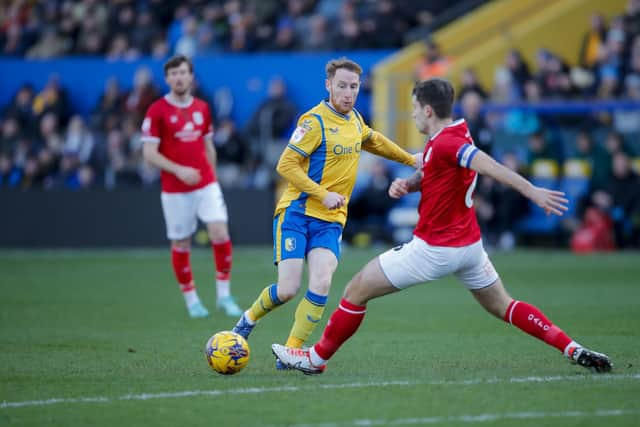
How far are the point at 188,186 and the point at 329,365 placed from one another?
13.8 feet

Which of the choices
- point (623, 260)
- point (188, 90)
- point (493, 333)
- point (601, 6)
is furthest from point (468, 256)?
point (601, 6)

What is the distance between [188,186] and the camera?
39.7ft

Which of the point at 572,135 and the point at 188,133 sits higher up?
the point at 188,133

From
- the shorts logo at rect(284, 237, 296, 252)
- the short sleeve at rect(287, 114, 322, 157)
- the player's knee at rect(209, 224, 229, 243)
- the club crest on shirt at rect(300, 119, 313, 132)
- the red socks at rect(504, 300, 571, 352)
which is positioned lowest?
the player's knee at rect(209, 224, 229, 243)

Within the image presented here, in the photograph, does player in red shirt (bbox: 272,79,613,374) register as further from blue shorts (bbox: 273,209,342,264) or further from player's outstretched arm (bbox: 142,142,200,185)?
player's outstretched arm (bbox: 142,142,200,185)

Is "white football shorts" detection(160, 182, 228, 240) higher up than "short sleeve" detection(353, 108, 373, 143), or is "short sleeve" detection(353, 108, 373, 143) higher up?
"short sleeve" detection(353, 108, 373, 143)

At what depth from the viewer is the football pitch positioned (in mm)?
6445

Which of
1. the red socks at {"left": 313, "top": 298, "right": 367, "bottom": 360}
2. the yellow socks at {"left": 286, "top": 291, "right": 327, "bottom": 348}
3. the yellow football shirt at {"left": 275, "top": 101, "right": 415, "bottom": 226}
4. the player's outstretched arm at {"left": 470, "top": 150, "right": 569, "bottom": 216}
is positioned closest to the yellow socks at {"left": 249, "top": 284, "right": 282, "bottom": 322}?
the yellow socks at {"left": 286, "top": 291, "right": 327, "bottom": 348}

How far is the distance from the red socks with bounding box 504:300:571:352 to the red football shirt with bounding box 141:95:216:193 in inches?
202

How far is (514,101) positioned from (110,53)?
35.9ft

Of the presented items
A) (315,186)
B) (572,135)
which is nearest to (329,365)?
(315,186)

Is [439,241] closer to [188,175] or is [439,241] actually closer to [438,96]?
[438,96]

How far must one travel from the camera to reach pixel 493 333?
10.4m

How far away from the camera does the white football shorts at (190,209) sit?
39.7 ft
